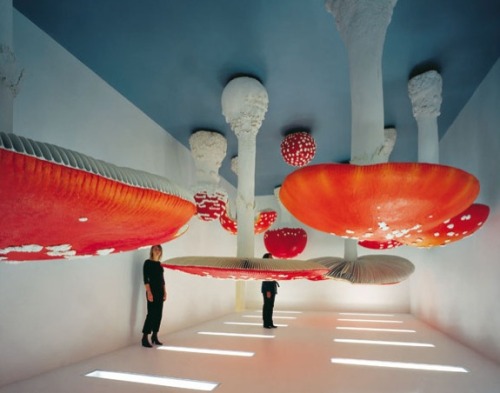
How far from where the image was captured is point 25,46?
8.54ft

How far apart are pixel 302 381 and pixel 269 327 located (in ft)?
9.28

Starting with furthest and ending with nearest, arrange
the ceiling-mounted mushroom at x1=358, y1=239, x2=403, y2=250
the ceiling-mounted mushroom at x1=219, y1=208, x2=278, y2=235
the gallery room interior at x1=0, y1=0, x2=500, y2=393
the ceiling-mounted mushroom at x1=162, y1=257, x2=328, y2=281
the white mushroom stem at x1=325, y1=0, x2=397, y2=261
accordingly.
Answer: the ceiling-mounted mushroom at x1=219, y1=208, x2=278, y2=235, the ceiling-mounted mushroom at x1=358, y1=239, x2=403, y2=250, the ceiling-mounted mushroom at x1=162, y1=257, x2=328, y2=281, the white mushroom stem at x1=325, y1=0, x2=397, y2=261, the gallery room interior at x1=0, y1=0, x2=500, y2=393

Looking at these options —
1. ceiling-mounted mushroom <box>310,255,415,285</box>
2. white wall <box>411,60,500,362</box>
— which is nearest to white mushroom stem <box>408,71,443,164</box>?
white wall <box>411,60,500,362</box>

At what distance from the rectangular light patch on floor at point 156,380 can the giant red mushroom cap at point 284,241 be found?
10.5 feet

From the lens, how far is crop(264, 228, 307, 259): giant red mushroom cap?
5614mm

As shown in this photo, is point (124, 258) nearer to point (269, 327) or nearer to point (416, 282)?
point (269, 327)

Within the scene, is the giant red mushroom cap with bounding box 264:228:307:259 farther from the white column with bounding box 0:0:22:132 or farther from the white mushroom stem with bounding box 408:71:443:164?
the white column with bounding box 0:0:22:132

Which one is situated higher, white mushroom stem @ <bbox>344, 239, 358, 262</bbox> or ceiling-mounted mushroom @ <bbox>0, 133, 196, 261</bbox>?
white mushroom stem @ <bbox>344, 239, 358, 262</bbox>

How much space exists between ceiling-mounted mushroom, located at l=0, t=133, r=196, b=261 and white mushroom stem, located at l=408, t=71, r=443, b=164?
2.61m

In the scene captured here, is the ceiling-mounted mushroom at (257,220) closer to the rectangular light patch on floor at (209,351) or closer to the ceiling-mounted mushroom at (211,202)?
the ceiling-mounted mushroom at (211,202)

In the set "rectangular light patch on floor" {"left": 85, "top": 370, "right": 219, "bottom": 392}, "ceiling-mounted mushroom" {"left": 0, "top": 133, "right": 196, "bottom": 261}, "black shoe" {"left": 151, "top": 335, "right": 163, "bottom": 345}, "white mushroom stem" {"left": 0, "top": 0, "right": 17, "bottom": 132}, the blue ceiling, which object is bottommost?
"rectangular light patch on floor" {"left": 85, "top": 370, "right": 219, "bottom": 392}

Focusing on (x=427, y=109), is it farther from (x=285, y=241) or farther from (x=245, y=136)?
(x=285, y=241)

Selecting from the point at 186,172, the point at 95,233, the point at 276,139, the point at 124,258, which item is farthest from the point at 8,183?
the point at 186,172


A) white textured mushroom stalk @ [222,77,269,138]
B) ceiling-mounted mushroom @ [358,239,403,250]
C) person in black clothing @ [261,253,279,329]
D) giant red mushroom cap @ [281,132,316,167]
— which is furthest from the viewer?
person in black clothing @ [261,253,279,329]
